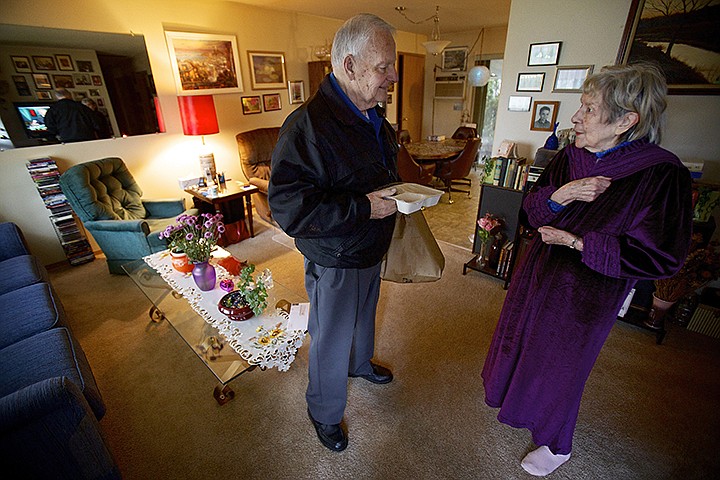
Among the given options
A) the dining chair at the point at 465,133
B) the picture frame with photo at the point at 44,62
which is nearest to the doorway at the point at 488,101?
the dining chair at the point at 465,133

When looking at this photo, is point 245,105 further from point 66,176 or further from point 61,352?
point 61,352

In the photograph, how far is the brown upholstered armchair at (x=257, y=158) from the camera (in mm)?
3887

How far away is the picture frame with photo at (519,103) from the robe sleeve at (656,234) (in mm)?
1960

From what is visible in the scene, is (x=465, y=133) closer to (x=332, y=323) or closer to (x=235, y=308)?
(x=235, y=308)

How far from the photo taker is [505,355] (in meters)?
1.36

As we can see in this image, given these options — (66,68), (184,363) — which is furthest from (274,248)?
(66,68)

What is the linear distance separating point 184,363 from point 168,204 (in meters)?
1.76

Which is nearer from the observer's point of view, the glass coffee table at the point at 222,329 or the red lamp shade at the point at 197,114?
the glass coffee table at the point at 222,329

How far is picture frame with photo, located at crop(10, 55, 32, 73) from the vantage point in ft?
8.61

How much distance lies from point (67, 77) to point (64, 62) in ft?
0.38

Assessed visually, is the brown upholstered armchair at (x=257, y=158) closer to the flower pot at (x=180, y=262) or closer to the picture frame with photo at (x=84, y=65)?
the picture frame with photo at (x=84, y=65)

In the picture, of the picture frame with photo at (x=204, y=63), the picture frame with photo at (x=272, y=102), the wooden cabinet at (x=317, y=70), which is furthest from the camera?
the wooden cabinet at (x=317, y=70)

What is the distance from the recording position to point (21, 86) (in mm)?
2672

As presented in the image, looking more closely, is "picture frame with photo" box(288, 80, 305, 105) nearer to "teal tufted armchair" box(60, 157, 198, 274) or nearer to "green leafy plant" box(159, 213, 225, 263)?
"teal tufted armchair" box(60, 157, 198, 274)
